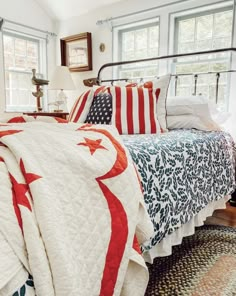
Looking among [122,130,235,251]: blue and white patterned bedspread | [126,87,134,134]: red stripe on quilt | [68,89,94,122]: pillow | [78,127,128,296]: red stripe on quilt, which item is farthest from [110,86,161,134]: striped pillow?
[78,127,128,296]: red stripe on quilt

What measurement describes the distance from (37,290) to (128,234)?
32 cm

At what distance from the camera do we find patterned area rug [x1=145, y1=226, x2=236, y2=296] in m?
1.23

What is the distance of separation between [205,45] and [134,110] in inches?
60.7

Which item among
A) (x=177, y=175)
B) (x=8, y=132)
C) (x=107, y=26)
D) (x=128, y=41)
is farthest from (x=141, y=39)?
(x=8, y=132)

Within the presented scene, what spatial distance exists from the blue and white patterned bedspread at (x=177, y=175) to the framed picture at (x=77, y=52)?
2372mm

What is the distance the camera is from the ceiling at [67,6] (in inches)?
139

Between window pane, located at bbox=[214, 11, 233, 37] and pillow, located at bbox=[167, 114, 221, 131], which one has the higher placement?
window pane, located at bbox=[214, 11, 233, 37]

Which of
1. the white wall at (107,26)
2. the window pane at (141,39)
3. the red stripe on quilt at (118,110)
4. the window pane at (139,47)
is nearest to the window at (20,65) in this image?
the white wall at (107,26)

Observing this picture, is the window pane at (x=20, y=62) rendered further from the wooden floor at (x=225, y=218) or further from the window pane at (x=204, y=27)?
the wooden floor at (x=225, y=218)

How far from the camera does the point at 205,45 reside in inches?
115

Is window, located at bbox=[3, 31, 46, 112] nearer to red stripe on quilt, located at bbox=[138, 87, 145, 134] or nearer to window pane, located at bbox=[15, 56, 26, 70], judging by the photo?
window pane, located at bbox=[15, 56, 26, 70]

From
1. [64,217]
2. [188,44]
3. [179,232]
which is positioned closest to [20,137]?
[64,217]

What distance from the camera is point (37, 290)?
1.88ft

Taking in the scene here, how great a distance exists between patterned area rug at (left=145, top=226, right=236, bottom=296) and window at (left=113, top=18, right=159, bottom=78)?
7.23ft
